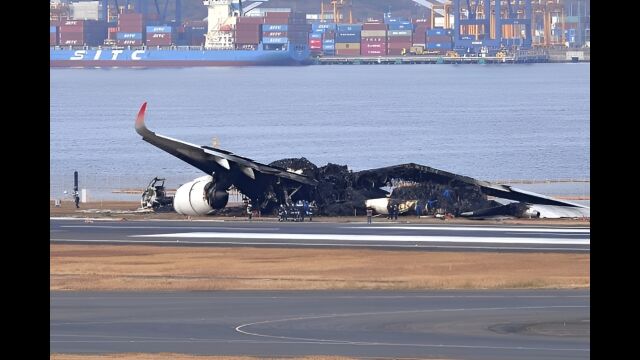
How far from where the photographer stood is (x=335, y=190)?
7456cm

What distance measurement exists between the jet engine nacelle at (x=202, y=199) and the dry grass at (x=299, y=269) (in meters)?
16.5

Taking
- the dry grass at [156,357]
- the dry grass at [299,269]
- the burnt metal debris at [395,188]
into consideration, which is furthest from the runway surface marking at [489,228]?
the dry grass at [156,357]

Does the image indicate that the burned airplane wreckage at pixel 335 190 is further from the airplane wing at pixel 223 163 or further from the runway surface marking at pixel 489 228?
the runway surface marking at pixel 489 228

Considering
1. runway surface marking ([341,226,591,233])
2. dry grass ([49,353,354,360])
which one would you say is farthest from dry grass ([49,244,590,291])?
dry grass ([49,353,354,360])

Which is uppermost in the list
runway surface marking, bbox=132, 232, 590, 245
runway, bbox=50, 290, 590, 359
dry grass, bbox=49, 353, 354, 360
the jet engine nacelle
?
the jet engine nacelle

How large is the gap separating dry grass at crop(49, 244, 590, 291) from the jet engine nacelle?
650 inches

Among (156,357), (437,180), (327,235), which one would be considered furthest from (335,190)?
(156,357)

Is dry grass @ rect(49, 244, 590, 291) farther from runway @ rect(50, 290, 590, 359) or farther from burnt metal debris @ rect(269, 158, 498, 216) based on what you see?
burnt metal debris @ rect(269, 158, 498, 216)

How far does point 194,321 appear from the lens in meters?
35.9

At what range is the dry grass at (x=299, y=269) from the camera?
4456 centimetres

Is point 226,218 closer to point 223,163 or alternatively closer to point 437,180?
point 223,163

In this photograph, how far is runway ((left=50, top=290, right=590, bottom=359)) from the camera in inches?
1225

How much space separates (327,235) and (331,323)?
27.7 metres
